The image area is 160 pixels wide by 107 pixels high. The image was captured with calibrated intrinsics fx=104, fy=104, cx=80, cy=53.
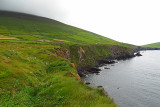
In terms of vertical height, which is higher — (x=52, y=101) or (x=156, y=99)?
(x=52, y=101)

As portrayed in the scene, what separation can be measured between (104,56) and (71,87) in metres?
98.1

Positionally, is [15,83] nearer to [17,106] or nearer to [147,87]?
[17,106]

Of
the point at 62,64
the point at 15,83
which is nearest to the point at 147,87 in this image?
the point at 62,64

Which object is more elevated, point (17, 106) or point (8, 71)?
point (8, 71)

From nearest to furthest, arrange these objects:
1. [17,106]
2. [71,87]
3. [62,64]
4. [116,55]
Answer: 1. [17,106]
2. [71,87]
3. [62,64]
4. [116,55]

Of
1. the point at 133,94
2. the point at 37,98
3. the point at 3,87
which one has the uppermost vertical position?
the point at 3,87

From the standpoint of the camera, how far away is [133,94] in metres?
39.1

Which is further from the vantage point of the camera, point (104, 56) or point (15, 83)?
point (104, 56)

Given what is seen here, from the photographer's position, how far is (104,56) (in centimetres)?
10850

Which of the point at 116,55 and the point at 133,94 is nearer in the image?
the point at 133,94

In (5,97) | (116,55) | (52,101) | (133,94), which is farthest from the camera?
(116,55)

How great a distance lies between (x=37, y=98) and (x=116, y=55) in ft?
407

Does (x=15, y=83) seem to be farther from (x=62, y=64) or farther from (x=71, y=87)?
(x=62, y=64)

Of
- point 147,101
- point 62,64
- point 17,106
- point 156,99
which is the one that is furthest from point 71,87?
point 156,99
